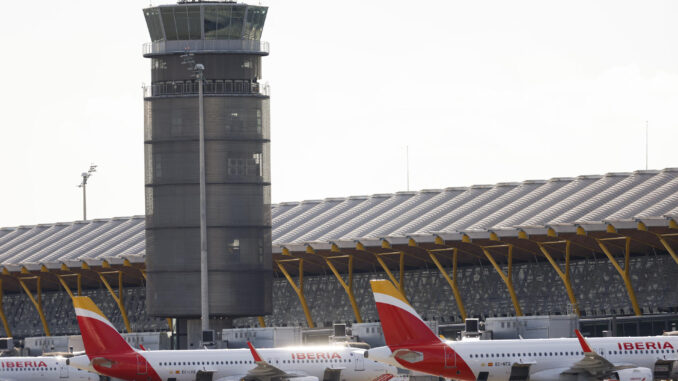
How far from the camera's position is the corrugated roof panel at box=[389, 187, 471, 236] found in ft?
376

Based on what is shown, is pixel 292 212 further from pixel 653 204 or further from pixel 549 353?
pixel 549 353

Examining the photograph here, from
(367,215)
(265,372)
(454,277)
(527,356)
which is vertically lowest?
(265,372)

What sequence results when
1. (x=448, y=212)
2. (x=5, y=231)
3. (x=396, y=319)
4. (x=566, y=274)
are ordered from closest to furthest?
(x=396, y=319), (x=566, y=274), (x=448, y=212), (x=5, y=231)

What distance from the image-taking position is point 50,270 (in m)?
128

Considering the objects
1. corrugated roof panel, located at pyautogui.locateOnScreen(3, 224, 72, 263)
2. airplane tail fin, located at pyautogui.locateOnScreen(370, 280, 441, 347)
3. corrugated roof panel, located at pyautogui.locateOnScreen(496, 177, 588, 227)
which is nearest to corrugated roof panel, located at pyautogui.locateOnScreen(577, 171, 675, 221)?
corrugated roof panel, located at pyautogui.locateOnScreen(496, 177, 588, 227)

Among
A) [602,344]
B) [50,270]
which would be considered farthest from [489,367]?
[50,270]

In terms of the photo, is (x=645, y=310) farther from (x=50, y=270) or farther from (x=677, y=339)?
(x=50, y=270)

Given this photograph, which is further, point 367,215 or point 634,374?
point 367,215

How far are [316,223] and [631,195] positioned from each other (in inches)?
1218

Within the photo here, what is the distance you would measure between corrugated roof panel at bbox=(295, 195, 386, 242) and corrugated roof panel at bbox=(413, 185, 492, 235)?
7.78 m

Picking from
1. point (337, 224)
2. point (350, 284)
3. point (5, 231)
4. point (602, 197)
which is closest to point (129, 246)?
point (337, 224)

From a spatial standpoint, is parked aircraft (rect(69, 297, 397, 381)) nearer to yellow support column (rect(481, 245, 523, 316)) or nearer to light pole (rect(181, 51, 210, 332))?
light pole (rect(181, 51, 210, 332))

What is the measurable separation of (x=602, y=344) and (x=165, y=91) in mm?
38888

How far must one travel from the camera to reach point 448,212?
117 metres
